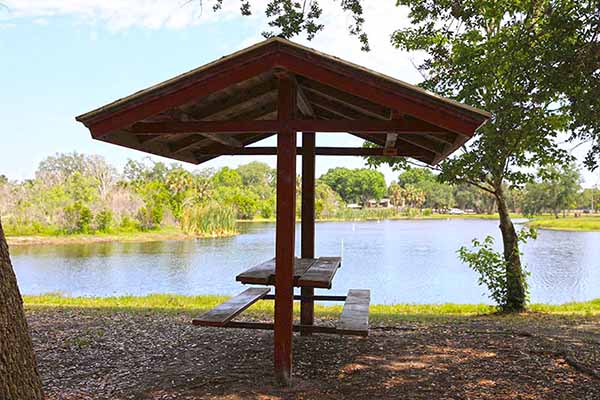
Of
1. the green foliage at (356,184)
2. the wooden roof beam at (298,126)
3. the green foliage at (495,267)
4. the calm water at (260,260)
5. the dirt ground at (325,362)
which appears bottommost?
the calm water at (260,260)

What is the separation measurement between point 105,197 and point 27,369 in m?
31.7

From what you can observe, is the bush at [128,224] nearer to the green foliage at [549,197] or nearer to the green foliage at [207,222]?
the green foliage at [207,222]

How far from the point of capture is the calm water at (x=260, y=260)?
44.1 ft

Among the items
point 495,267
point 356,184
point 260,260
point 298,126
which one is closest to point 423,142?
point 298,126

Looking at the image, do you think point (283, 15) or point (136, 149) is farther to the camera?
point (283, 15)

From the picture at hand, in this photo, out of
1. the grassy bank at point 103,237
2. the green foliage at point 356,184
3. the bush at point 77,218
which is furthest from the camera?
the green foliage at point 356,184

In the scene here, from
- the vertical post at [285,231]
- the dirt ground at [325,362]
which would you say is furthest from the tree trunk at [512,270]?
the vertical post at [285,231]

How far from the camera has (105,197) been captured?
32594mm

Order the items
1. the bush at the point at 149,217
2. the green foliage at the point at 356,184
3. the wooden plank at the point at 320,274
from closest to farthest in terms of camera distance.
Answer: the wooden plank at the point at 320,274, the bush at the point at 149,217, the green foliage at the point at 356,184

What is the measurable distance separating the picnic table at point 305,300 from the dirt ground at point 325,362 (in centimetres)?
43

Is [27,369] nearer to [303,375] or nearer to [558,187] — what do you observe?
[303,375]

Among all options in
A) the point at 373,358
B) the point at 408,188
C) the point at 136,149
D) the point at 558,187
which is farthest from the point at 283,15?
the point at 408,188

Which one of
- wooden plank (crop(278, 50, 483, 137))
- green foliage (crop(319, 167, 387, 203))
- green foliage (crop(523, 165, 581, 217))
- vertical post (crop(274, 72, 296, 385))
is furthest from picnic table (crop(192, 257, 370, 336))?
green foliage (crop(319, 167, 387, 203))

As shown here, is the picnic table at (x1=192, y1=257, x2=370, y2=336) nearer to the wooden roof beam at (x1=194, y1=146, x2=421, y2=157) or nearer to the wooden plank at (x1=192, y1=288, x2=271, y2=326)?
the wooden plank at (x1=192, y1=288, x2=271, y2=326)
